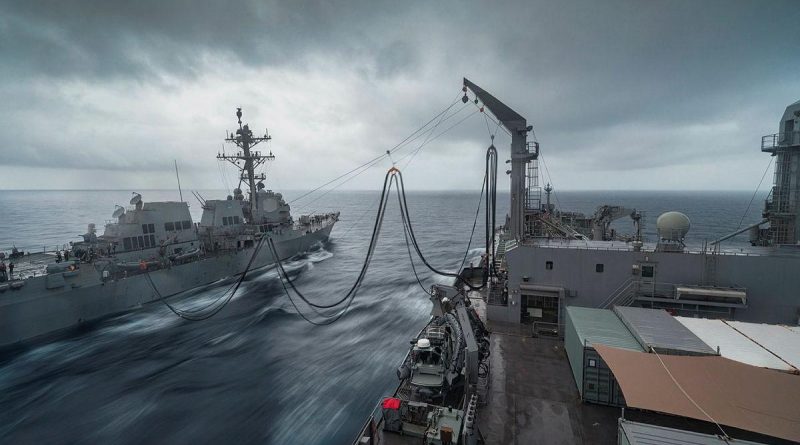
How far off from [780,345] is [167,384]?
26911 millimetres

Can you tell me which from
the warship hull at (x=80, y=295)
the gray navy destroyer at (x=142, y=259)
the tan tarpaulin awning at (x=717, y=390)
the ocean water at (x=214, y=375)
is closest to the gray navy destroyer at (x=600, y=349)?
the tan tarpaulin awning at (x=717, y=390)

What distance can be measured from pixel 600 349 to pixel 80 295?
33408 mm

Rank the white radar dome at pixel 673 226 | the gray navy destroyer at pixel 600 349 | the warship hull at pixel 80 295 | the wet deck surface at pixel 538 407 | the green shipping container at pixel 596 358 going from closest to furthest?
the gray navy destroyer at pixel 600 349, the wet deck surface at pixel 538 407, the green shipping container at pixel 596 358, the white radar dome at pixel 673 226, the warship hull at pixel 80 295

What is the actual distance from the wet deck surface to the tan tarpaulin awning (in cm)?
232

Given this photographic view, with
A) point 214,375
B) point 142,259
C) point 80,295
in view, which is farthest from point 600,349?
point 142,259

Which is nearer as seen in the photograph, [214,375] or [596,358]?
[596,358]

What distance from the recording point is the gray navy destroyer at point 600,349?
9375 mm

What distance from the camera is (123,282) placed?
28.7 meters

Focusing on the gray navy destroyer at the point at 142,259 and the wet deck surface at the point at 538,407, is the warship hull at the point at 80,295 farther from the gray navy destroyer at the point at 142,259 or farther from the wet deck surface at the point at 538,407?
the wet deck surface at the point at 538,407

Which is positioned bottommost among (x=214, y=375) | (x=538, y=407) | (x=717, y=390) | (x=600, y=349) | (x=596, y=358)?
(x=214, y=375)

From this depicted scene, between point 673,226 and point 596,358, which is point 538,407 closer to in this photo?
point 596,358

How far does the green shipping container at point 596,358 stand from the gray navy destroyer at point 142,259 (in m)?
13.0

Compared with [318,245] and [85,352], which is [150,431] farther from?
[318,245]

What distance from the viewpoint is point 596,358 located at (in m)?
12.3
